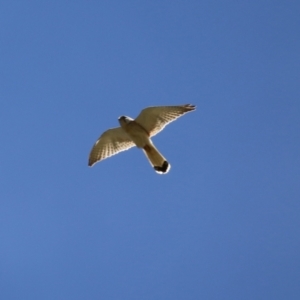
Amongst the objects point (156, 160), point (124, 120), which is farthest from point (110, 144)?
point (156, 160)

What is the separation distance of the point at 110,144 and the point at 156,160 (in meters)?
1.47

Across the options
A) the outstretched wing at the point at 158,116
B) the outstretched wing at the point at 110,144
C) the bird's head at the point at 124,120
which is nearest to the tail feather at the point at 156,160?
the outstretched wing at the point at 158,116

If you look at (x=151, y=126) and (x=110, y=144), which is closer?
(x=151, y=126)

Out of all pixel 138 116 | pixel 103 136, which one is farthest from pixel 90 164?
pixel 138 116

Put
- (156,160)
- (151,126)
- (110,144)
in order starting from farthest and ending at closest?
(110,144), (151,126), (156,160)

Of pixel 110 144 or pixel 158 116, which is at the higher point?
pixel 110 144

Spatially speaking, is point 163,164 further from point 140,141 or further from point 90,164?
point 90,164

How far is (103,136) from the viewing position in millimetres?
14523

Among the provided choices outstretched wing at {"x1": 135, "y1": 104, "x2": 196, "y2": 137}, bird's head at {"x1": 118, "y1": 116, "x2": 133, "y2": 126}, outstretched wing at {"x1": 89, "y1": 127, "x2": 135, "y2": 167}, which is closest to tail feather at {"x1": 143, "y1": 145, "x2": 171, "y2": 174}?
outstretched wing at {"x1": 135, "y1": 104, "x2": 196, "y2": 137}

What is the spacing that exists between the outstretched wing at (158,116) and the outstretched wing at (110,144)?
672 mm

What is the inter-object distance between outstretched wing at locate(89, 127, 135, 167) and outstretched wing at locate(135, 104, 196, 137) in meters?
0.67

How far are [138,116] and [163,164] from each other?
1219 millimetres

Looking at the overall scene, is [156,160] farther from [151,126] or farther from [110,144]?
[110,144]

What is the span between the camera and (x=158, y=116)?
13.9m
